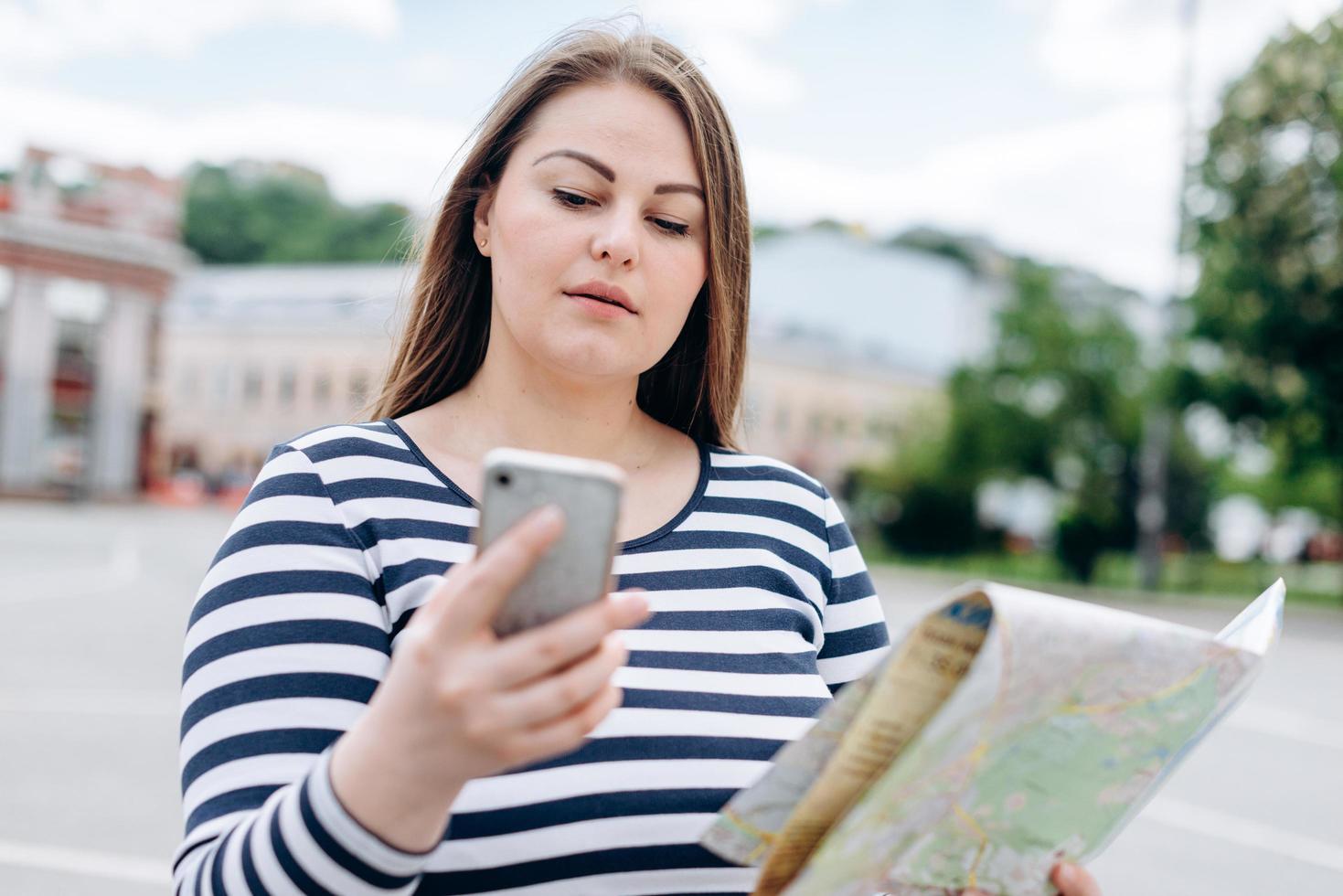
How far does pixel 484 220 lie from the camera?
1.95m

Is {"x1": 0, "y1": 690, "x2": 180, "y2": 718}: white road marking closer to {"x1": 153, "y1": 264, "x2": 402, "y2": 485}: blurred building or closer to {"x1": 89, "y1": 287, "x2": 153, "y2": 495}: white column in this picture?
{"x1": 89, "y1": 287, "x2": 153, "y2": 495}: white column

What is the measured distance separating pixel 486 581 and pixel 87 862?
5.06 m

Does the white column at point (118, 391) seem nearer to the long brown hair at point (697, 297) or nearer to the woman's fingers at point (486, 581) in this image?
the long brown hair at point (697, 297)

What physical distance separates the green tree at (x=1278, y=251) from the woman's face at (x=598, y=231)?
20843 mm

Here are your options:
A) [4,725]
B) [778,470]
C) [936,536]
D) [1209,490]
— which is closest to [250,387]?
[936,536]

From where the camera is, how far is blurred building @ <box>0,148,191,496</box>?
36.7m

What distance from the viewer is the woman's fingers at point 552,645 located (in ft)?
3.20

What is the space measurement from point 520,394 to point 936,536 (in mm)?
33928

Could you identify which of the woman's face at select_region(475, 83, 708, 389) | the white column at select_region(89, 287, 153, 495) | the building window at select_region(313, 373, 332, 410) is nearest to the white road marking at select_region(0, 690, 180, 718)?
the woman's face at select_region(475, 83, 708, 389)

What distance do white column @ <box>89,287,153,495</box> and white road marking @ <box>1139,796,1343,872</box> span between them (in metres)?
36.9

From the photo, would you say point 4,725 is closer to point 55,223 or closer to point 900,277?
point 55,223

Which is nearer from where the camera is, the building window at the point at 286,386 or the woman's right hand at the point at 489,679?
the woman's right hand at the point at 489,679

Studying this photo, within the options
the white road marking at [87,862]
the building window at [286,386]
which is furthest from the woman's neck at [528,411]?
the building window at [286,386]

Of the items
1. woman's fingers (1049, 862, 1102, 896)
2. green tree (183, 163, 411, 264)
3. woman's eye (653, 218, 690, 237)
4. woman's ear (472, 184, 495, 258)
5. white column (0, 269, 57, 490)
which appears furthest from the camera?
green tree (183, 163, 411, 264)
